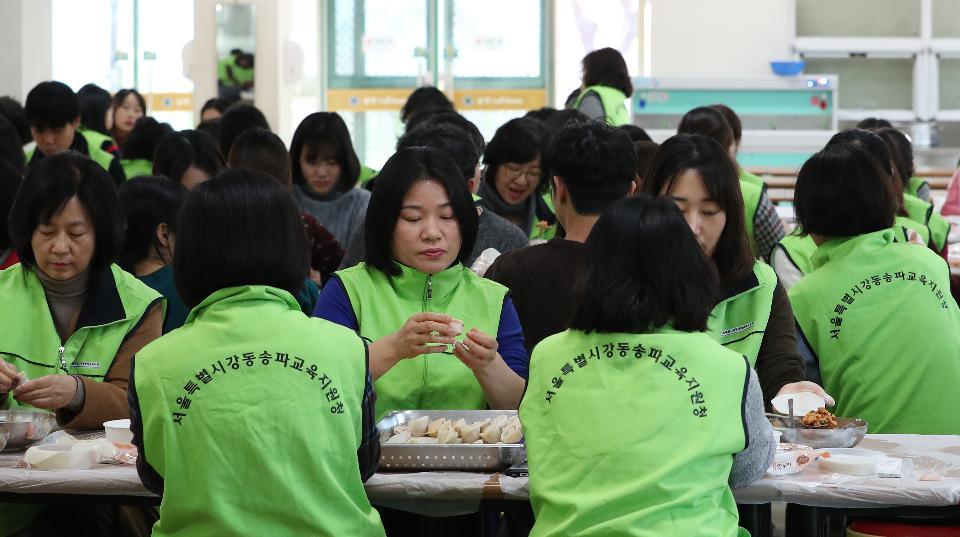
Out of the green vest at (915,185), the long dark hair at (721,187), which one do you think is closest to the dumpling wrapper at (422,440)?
the long dark hair at (721,187)

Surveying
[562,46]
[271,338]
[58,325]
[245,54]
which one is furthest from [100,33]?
[271,338]

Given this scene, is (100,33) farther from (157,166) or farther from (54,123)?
(157,166)

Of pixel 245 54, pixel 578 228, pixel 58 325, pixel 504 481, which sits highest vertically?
pixel 245 54

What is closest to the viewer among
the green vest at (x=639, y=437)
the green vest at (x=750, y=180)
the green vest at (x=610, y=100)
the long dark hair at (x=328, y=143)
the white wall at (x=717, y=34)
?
the green vest at (x=639, y=437)

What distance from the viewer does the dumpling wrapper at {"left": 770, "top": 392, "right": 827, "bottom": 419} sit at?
113 inches

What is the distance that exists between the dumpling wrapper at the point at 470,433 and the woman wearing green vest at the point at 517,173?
88.1 inches

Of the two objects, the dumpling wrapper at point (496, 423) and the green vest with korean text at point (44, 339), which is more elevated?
the green vest with korean text at point (44, 339)

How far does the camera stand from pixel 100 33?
12523 millimetres

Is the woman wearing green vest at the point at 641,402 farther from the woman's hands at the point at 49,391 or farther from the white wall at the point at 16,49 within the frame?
the white wall at the point at 16,49

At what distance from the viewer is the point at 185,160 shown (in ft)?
15.9

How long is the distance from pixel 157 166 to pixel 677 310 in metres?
3.04

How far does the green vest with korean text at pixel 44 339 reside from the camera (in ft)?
10.1

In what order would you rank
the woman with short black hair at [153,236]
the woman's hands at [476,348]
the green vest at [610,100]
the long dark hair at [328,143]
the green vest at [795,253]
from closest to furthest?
the woman's hands at [476,348], the woman with short black hair at [153,236], the green vest at [795,253], the long dark hair at [328,143], the green vest at [610,100]

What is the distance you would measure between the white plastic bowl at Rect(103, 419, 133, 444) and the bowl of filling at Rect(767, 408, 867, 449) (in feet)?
4.41
